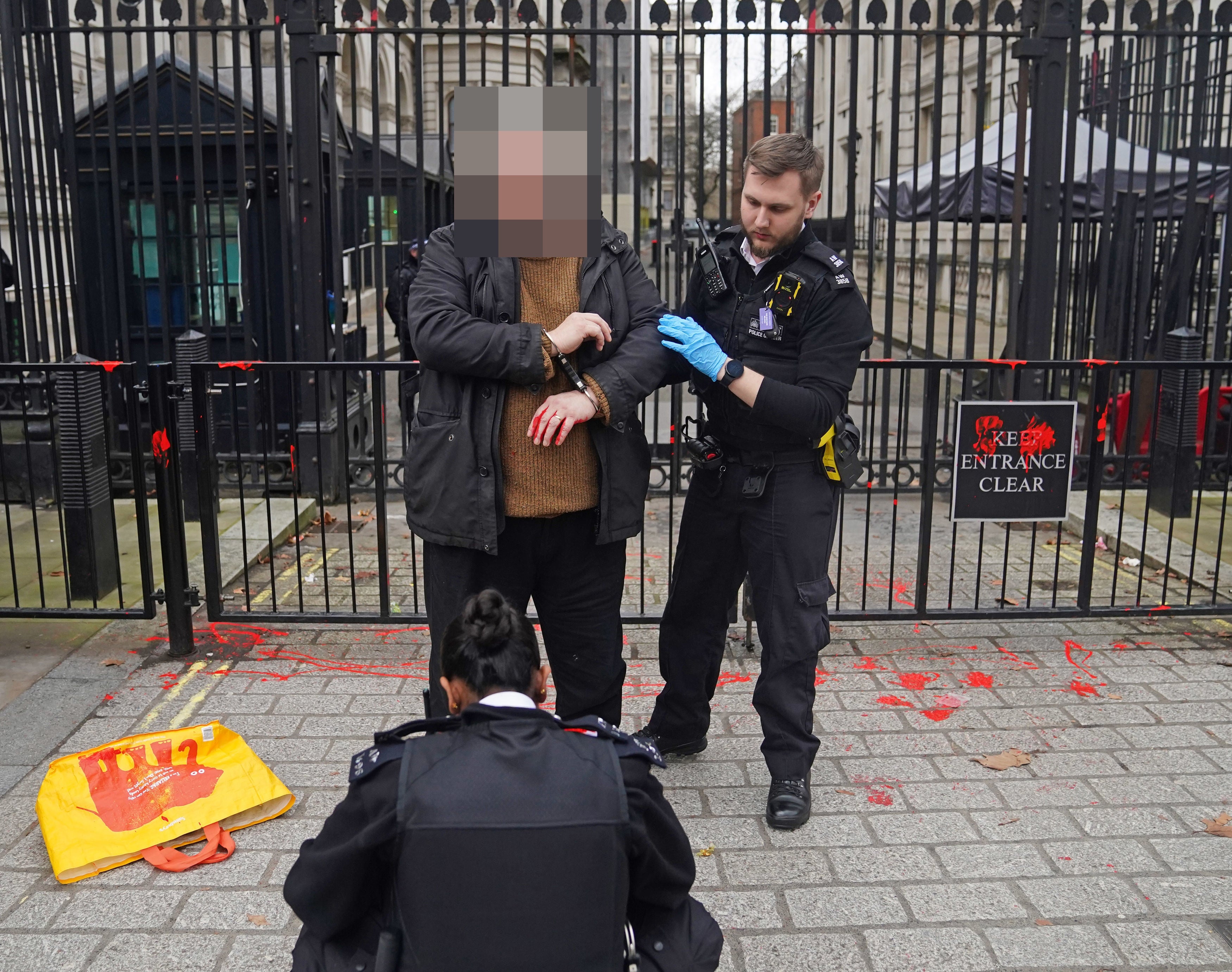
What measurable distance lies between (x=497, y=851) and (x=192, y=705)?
9.98 feet

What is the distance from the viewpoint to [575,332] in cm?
319

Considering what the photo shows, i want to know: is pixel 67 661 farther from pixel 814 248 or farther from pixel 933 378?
pixel 933 378

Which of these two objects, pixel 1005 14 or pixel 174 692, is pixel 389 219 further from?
pixel 174 692

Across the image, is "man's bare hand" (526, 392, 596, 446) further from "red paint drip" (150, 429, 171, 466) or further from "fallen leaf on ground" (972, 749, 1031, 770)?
"red paint drip" (150, 429, 171, 466)

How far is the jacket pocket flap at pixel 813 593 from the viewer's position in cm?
359

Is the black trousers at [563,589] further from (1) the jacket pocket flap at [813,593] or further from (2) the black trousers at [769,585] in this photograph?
(1) the jacket pocket flap at [813,593]

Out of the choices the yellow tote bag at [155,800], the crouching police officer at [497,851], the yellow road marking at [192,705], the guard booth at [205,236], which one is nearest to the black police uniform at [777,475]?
the crouching police officer at [497,851]

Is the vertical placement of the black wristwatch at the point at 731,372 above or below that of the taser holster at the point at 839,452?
above

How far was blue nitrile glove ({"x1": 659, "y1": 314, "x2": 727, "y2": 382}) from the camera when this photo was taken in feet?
11.1

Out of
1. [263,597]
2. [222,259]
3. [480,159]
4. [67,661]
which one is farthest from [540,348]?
[222,259]

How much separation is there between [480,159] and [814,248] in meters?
1.07

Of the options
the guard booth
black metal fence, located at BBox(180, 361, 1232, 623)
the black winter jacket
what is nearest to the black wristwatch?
the black winter jacket

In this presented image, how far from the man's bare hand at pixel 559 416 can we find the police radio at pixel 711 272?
0.59 m

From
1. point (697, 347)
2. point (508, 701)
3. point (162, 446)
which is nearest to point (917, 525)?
point (697, 347)
